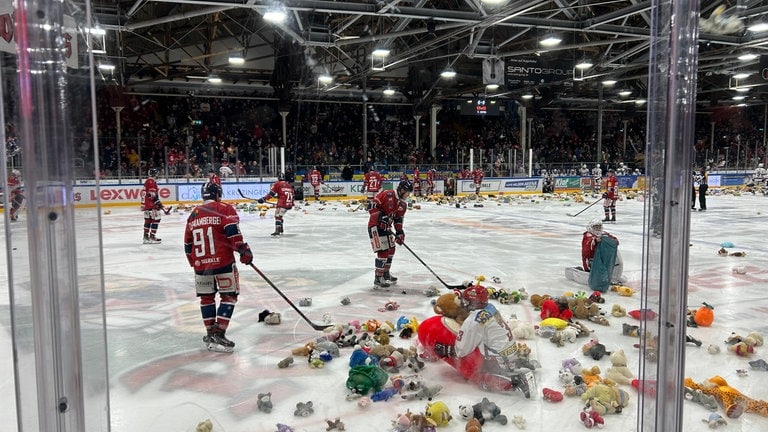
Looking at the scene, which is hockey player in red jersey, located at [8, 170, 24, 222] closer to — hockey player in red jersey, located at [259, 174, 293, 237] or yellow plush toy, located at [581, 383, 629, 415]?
yellow plush toy, located at [581, 383, 629, 415]

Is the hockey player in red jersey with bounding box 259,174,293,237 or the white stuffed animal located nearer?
the white stuffed animal

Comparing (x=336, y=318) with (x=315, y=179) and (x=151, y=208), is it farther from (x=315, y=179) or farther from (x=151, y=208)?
(x=315, y=179)

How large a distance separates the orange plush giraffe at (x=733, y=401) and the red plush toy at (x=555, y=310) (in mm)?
1428

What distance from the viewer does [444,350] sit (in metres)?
3.35

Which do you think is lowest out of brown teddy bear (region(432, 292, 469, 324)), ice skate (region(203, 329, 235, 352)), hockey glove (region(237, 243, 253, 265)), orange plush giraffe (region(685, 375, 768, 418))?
orange plush giraffe (region(685, 375, 768, 418))

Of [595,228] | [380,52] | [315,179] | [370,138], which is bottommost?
[595,228]

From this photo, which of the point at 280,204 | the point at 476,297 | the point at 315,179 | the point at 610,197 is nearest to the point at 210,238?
the point at 476,297

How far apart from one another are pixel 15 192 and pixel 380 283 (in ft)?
14.3

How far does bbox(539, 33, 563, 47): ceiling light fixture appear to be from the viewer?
44.1 ft

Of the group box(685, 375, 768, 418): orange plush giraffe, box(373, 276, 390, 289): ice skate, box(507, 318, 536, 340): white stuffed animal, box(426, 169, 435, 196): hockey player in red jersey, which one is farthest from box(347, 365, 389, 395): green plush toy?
box(426, 169, 435, 196): hockey player in red jersey

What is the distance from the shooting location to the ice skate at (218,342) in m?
3.76

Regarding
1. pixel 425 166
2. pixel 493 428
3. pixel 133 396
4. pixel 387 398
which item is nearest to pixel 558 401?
pixel 493 428

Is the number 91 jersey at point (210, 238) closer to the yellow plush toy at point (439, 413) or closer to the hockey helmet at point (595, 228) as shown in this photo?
the yellow plush toy at point (439, 413)

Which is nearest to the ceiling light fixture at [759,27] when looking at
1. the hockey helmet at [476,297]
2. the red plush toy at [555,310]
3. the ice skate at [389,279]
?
the red plush toy at [555,310]
